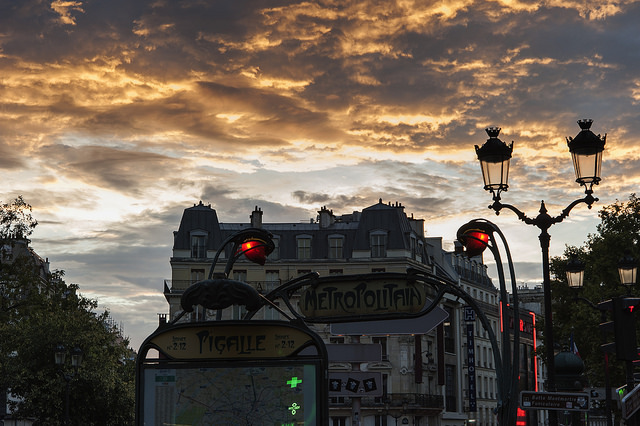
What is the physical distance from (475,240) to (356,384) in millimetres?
5354

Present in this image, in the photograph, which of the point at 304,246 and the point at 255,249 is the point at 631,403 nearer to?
the point at 255,249

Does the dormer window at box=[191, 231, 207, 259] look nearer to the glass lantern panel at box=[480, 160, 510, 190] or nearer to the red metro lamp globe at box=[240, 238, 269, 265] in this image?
the red metro lamp globe at box=[240, 238, 269, 265]

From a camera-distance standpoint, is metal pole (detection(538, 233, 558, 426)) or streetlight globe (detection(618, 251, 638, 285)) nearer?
metal pole (detection(538, 233, 558, 426))

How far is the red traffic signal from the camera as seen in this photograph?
534 inches

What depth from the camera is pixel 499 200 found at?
579 inches

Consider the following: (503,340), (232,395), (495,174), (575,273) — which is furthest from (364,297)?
(575,273)

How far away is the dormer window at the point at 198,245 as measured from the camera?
82188 mm

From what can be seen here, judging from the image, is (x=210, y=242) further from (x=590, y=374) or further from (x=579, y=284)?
(x=579, y=284)

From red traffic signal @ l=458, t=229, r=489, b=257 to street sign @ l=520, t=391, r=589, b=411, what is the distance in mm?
2167

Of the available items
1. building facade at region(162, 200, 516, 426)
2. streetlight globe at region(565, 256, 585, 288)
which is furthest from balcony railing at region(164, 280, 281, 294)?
streetlight globe at region(565, 256, 585, 288)

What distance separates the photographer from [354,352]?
1470cm

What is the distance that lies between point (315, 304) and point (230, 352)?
1.64 m

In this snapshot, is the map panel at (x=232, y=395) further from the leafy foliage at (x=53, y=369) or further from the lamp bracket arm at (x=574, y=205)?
the leafy foliage at (x=53, y=369)

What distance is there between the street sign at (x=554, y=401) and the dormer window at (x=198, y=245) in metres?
69.4
